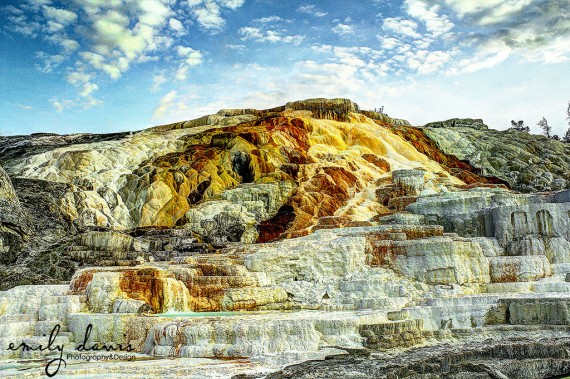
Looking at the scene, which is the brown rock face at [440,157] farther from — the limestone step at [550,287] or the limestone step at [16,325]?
the limestone step at [16,325]

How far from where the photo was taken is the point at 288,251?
1988 centimetres

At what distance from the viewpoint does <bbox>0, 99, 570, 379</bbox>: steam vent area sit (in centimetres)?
1252

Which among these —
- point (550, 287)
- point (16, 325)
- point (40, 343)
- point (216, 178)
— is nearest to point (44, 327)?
point (16, 325)

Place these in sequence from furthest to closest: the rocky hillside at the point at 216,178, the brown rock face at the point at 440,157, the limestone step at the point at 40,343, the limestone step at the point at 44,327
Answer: the brown rock face at the point at 440,157 < the rocky hillside at the point at 216,178 < the limestone step at the point at 44,327 < the limestone step at the point at 40,343

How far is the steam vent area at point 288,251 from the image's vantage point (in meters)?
12.5

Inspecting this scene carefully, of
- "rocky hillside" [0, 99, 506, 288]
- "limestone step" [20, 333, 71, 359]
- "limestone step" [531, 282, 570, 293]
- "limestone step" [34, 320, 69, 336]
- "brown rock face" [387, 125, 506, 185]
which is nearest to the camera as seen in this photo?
"limestone step" [20, 333, 71, 359]

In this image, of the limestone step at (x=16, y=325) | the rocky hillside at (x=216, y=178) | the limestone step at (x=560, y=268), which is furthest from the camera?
the rocky hillside at (x=216, y=178)

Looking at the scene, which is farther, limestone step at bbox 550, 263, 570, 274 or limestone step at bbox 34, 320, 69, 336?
limestone step at bbox 550, 263, 570, 274

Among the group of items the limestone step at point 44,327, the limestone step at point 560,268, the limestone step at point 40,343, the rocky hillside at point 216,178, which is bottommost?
the limestone step at point 40,343

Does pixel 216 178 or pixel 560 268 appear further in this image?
pixel 216 178

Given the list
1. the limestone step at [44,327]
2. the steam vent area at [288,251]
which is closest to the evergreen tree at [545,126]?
the steam vent area at [288,251]

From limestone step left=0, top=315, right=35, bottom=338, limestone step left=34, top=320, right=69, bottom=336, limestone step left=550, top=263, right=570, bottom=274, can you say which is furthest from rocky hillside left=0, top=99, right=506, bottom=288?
limestone step left=550, top=263, right=570, bottom=274

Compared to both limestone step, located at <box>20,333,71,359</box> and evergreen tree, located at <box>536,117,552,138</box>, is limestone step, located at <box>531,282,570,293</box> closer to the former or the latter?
→ limestone step, located at <box>20,333,71,359</box>

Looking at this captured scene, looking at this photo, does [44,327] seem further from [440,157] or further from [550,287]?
[440,157]
